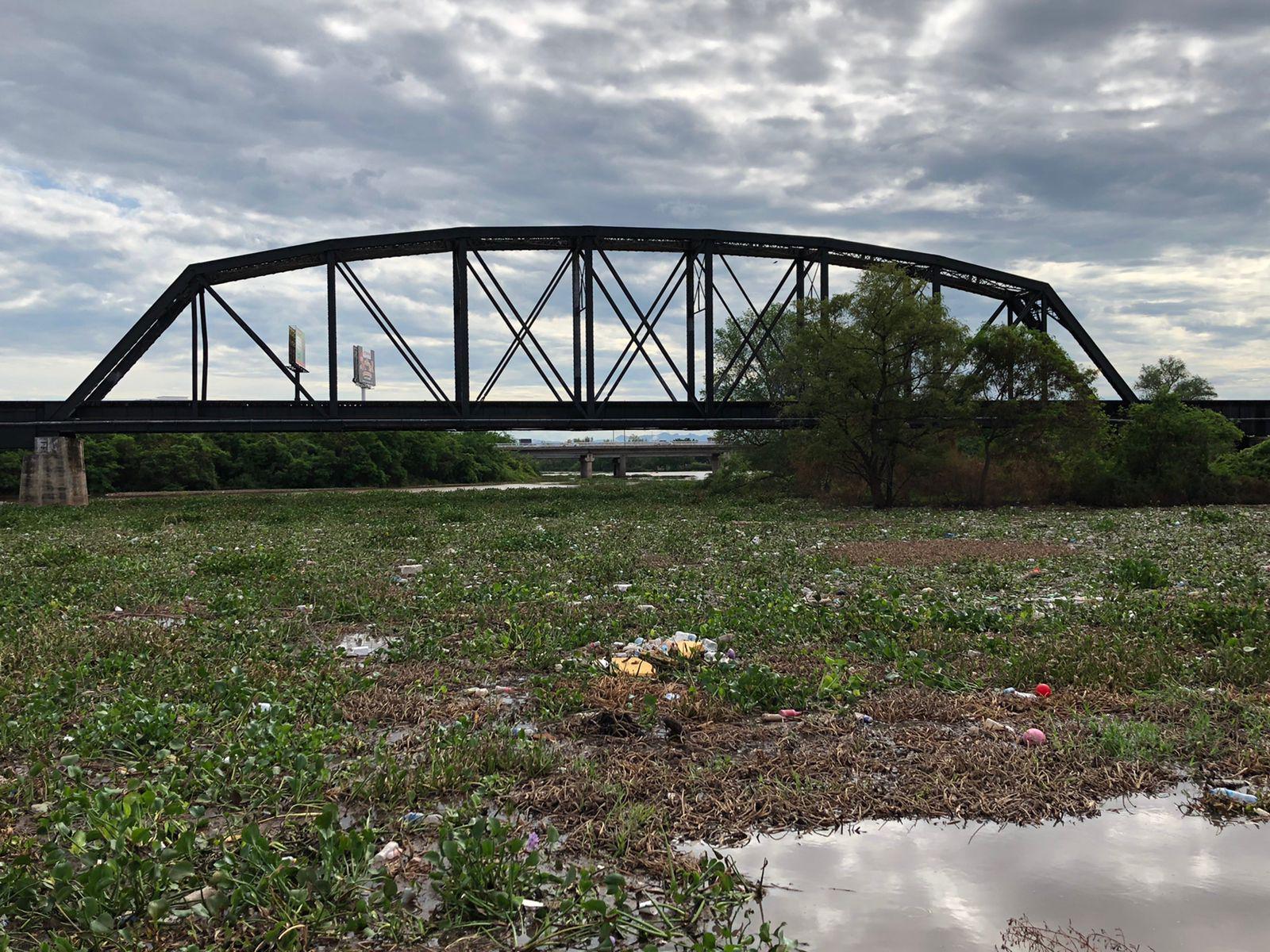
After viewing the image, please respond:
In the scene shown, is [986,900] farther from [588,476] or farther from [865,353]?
[588,476]

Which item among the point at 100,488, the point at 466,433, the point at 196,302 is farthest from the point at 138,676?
the point at 466,433

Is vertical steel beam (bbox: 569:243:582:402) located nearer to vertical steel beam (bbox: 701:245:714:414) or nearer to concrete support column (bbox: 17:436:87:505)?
vertical steel beam (bbox: 701:245:714:414)

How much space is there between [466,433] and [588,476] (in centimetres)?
1545

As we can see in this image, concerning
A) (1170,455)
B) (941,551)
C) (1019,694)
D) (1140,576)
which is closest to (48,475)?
(941,551)

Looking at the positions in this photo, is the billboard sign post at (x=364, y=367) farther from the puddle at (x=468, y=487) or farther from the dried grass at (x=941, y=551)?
the dried grass at (x=941, y=551)

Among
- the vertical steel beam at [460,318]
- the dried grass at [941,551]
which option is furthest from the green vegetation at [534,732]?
the vertical steel beam at [460,318]

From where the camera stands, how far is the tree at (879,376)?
2678 centimetres

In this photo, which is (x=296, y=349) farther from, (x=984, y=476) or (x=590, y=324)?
(x=984, y=476)

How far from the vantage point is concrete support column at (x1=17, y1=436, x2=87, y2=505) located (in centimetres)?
3322

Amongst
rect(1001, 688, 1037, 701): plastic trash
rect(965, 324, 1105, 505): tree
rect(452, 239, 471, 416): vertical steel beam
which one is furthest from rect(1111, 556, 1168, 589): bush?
rect(452, 239, 471, 416): vertical steel beam

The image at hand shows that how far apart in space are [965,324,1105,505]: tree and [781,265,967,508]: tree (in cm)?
134

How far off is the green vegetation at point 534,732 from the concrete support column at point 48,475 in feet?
90.9

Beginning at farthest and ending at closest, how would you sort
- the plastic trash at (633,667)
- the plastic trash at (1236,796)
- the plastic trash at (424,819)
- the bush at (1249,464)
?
the bush at (1249,464), the plastic trash at (633,667), the plastic trash at (1236,796), the plastic trash at (424,819)

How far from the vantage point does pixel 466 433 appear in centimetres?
8081
